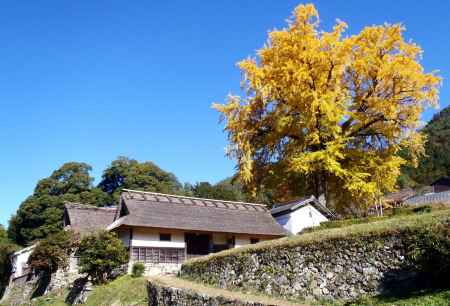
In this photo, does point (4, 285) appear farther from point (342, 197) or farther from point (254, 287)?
point (254, 287)

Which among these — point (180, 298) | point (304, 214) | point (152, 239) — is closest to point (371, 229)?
point (180, 298)

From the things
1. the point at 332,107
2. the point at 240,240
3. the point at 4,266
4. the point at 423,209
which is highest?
the point at 332,107

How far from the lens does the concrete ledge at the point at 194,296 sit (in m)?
13.8

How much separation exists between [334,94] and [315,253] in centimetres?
1462

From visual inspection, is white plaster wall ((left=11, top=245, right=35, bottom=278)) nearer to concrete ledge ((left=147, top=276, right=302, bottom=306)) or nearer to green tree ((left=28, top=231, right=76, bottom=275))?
green tree ((left=28, top=231, right=76, bottom=275))

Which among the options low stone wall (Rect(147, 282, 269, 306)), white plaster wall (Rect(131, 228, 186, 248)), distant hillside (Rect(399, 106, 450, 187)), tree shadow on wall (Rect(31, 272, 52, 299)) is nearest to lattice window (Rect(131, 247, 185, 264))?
white plaster wall (Rect(131, 228, 186, 248))

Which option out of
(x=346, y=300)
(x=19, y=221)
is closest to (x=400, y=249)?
(x=346, y=300)

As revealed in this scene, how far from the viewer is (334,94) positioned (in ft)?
89.2

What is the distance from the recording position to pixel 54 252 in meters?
29.5

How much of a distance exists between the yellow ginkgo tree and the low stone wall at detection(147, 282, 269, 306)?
37.8 feet

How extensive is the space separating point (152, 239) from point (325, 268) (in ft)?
49.7

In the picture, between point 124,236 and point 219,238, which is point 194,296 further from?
point 219,238

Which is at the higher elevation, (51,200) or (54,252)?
(51,200)

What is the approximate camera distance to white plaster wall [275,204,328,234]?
107 ft
